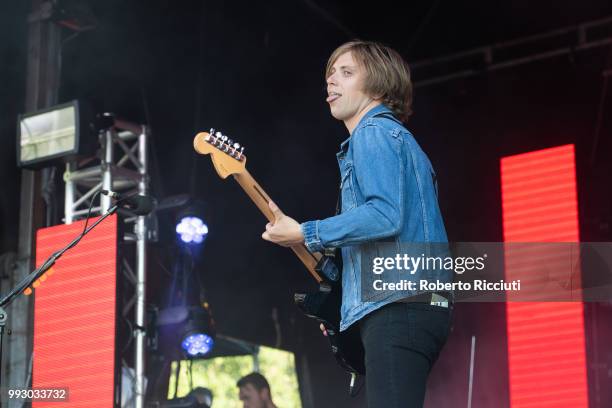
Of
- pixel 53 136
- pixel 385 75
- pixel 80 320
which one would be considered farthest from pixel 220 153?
pixel 53 136

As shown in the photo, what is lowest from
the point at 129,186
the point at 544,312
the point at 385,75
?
the point at 544,312

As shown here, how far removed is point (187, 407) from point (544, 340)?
2225 mm

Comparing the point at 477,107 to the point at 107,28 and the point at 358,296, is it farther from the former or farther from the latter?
the point at 358,296

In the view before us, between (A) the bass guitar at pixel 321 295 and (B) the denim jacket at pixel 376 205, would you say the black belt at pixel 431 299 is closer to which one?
(B) the denim jacket at pixel 376 205

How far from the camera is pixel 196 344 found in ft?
18.1

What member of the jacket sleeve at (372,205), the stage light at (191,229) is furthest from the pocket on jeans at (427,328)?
the stage light at (191,229)

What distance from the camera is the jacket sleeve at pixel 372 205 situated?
2.04 m

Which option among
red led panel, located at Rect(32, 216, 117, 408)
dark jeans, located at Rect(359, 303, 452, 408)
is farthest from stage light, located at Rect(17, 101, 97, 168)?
dark jeans, located at Rect(359, 303, 452, 408)

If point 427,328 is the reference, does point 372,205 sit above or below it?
above

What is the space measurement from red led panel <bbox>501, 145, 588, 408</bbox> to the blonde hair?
345 cm

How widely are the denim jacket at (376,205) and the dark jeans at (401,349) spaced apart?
0.04m

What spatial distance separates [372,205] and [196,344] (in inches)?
145

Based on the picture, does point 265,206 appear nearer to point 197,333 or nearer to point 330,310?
point 330,310

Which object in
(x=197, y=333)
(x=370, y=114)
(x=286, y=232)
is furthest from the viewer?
(x=197, y=333)
